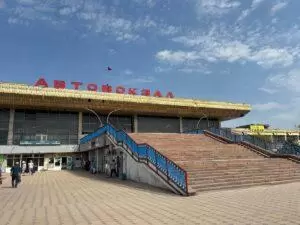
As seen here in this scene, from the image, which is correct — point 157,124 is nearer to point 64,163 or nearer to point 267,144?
point 64,163

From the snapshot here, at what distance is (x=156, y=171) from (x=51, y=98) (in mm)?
27399

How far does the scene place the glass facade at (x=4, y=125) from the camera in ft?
132

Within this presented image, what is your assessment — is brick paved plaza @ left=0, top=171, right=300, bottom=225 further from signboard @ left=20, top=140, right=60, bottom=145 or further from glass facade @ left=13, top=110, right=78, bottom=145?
glass facade @ left=13, top=110, right=78, bottom=145

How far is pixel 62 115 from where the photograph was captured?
4447cm

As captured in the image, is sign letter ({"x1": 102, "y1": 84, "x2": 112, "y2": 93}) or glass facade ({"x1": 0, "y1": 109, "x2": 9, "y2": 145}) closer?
glass facade ({"x1": 0, "y1": 109, "x2": 9, "y2": 145})

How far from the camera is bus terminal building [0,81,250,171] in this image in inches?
1539

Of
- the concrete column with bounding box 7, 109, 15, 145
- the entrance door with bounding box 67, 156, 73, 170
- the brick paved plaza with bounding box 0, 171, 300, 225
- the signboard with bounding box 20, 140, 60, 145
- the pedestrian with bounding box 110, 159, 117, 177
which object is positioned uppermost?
the concrete column with bounding box 7, 109, 15, 145

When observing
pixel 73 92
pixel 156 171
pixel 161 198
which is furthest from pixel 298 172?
pixel 73 92

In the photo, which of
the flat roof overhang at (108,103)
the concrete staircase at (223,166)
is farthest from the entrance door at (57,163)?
the concrete staircase at (223,166)

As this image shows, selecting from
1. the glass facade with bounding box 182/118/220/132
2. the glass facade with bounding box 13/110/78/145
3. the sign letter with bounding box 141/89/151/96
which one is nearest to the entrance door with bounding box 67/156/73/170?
the glass facade with bounding box 13/110/78/145

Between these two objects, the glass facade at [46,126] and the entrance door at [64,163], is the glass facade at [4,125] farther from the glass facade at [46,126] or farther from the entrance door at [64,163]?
the entrance door at [64,163]

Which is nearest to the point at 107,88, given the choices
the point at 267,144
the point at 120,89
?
the point at 120,89

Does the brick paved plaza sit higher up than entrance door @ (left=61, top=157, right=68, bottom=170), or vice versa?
entrance door @ (left=61, top=157, right=68, bottom=170)

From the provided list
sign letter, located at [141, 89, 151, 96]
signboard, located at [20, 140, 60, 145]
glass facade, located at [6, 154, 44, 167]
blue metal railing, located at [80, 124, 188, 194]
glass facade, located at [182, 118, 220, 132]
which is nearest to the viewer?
blue metal railing, located at [80, 124, 188, 194]
